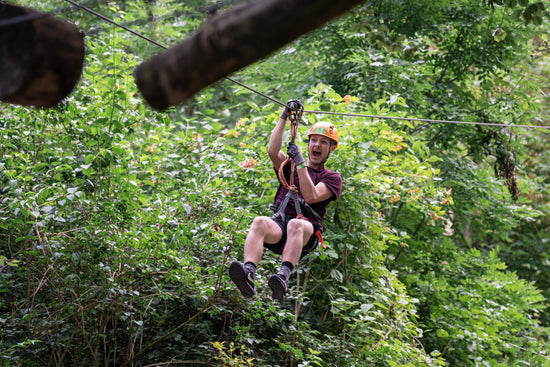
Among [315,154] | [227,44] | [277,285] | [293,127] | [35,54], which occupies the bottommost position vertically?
[277,285]

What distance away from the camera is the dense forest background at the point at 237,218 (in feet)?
17.0

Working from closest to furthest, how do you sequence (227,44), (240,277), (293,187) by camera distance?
(227,44) → (240,277) → (293,187)

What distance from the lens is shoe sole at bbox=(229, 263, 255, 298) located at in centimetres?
410

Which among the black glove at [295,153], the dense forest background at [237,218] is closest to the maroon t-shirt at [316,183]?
the black glove at [295,153]

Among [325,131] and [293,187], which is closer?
[293,187]

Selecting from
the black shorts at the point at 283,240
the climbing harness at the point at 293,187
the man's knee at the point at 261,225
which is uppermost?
the climbing harness at the point at 293,187

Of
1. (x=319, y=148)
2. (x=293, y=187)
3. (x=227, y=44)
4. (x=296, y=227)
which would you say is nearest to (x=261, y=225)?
(x=296, y=227)

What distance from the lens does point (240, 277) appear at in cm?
412

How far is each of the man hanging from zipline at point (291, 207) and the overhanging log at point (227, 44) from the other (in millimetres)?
2929

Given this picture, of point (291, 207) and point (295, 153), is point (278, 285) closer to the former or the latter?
point (291, 207)

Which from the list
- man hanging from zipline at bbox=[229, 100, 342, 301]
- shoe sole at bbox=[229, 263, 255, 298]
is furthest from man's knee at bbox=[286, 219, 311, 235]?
shoe sole at bbox=[229, 263, 255, 298]

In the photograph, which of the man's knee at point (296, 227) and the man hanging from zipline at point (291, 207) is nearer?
the man hanging from zipline at point (291, 207)

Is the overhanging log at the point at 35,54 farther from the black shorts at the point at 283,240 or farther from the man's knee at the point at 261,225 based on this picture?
the black shorts at the point at 283,240

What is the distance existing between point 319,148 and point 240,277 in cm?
131
